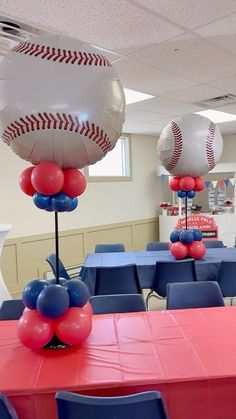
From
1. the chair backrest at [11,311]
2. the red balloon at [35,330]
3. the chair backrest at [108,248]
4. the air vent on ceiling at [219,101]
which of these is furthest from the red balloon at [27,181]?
the air vent on ceiling at [219,101]

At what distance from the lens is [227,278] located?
11.5 feet

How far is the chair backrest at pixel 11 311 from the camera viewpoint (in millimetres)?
2455

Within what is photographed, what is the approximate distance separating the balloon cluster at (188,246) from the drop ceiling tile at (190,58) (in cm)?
168

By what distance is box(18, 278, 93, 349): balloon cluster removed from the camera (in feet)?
5.90

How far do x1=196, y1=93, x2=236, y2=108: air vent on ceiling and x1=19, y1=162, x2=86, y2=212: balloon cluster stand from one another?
10.4 ft

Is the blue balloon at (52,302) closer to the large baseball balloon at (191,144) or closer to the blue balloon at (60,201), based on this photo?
the blue balloon at (60,201)

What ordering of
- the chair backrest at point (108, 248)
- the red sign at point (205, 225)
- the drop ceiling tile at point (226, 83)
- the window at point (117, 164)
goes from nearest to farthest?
1. the drop ceiling tile at point (226, 83)
2. the chair backrest at point (108, 248)
3. the red sign at point (205, 225)
4. the window at point (117, 164)

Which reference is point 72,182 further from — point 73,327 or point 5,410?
point 5,410

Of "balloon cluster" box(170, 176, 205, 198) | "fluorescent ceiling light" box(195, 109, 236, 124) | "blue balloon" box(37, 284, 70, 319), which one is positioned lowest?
"blue balloon" box(37, 284, 70, 319)

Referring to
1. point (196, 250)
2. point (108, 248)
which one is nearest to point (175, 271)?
point (196, 250)

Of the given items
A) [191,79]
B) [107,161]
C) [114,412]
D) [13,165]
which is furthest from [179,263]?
[107,161]

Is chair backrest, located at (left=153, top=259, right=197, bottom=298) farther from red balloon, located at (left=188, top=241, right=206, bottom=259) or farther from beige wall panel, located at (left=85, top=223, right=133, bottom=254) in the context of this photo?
beige wall panel, located at (left=85, top=223, right=133, bottom=254)

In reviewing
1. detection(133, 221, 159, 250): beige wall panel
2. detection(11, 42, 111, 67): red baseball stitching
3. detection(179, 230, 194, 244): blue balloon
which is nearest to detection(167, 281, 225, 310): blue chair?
detection(179, 230, 194, 244): blue balloon

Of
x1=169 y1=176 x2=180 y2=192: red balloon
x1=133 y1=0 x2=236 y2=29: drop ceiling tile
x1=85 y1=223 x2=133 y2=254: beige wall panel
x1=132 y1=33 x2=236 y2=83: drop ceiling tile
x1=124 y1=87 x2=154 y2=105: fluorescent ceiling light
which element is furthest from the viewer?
x1=85 y1=223 x2=133 y2=254: beige wall panel
